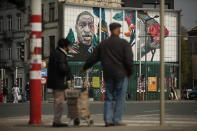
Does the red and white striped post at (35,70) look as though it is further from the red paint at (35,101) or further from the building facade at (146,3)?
the building facade at (146,3)

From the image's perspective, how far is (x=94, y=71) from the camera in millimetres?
71750

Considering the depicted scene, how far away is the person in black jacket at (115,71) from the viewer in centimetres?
1137

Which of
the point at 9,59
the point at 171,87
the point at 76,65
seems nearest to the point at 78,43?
the point at 76,65

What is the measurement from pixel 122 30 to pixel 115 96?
210 feet

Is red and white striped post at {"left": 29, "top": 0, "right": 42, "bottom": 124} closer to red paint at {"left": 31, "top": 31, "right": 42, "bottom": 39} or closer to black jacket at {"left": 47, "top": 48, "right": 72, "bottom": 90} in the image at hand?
red paint at {"left": 31, "top": 31, "right": 42, "bottom": 39}

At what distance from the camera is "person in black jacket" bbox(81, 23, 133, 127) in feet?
37.3

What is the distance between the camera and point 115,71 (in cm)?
1134

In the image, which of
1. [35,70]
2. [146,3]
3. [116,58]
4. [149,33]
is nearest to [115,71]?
[116,58]

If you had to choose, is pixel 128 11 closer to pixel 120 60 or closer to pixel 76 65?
pixel 76 65

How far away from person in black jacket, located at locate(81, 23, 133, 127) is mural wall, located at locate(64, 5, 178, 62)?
59515mm

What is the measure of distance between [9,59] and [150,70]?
6885 cm

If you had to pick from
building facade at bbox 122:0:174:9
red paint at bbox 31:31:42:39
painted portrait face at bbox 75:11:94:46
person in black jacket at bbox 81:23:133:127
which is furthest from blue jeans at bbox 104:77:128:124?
building facade at bbox 122:0:174:9

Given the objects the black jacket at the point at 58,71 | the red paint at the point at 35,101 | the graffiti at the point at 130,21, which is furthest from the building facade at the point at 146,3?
the black jacket at the point at 58,71

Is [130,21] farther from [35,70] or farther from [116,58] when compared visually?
[116,58]
